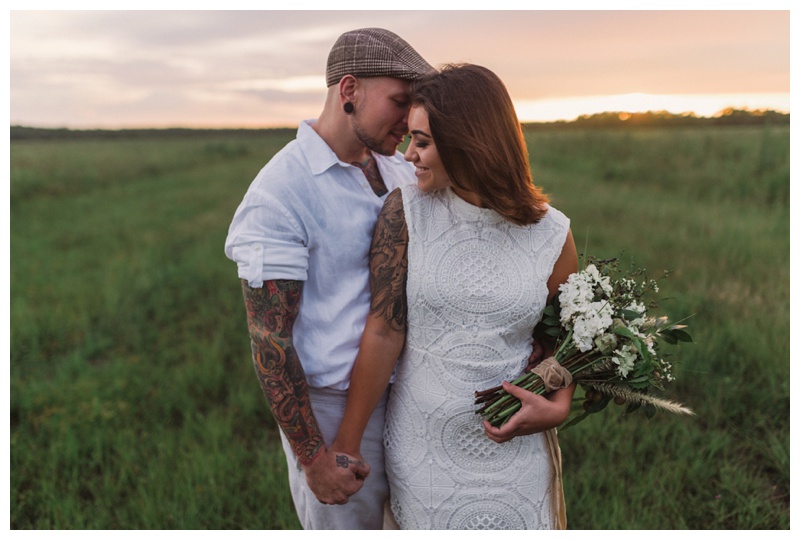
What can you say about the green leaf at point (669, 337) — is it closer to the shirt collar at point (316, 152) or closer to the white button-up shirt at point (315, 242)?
the white button-up shirt at point (315, 242)

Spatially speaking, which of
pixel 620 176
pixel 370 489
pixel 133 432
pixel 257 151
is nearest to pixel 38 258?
pixel 133 432

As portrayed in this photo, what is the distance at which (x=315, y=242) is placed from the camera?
6.59ft

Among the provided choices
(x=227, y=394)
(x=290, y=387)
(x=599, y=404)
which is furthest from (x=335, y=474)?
(x=227, y=394)

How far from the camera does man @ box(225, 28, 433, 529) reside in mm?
1942

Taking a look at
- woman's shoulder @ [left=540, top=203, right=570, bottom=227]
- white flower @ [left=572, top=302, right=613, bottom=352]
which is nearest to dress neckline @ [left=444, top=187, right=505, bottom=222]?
woman's shoulder @ [left=540, top=203, right=570, bottom=227]

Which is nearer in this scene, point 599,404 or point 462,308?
point 462,308

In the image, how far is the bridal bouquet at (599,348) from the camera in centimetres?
195

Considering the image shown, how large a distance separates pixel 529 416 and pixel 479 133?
36.4 inches

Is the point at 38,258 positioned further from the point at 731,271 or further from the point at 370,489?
the point at 731,271

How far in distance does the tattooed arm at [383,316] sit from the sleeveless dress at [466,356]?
0.12ft

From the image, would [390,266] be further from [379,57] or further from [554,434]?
[554,434]

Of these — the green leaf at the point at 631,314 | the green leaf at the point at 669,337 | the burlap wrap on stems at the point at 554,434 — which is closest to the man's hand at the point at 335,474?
the burlap wrap on stems at the point at 554,434

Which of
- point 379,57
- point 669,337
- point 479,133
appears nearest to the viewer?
point 479,133

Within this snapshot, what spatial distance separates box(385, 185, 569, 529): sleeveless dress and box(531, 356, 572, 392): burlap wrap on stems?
0.11m
